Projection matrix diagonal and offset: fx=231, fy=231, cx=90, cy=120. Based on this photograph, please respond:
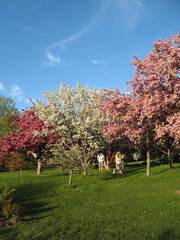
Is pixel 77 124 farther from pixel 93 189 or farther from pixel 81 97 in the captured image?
pixel 93 189

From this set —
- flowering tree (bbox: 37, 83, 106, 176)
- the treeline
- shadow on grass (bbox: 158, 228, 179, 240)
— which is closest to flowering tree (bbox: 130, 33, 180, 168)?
the treeline

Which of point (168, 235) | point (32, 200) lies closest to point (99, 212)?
point (168, 235)

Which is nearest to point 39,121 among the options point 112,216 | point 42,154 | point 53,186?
point 42,154

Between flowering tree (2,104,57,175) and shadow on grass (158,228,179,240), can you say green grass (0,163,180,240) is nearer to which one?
shadow on grass (158,228,179,240)

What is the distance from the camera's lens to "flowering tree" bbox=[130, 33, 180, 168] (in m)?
19.6

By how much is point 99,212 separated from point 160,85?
13.9 metres

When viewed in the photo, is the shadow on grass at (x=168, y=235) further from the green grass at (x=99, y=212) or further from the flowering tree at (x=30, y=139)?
the flowering tree at (x=30, y=139)

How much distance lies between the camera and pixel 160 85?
20531mm

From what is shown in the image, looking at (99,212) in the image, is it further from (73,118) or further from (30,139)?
(30,139)

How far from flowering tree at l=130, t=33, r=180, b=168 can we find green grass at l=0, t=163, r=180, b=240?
20.2ft

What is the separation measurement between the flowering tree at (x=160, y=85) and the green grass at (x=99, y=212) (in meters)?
6.14

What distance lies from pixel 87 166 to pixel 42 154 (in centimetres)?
799

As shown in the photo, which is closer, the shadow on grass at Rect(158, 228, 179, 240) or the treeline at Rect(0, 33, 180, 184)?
the shadow on grass at Rect(158, 228, 179, 240)

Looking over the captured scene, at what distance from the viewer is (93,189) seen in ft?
51.5
